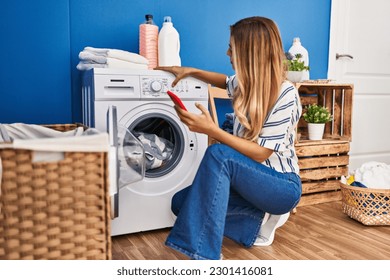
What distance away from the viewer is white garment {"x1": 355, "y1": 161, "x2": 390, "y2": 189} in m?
2.23

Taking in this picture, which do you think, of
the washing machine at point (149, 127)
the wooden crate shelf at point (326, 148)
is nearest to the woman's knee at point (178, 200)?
the washing machine at point (149, 127)

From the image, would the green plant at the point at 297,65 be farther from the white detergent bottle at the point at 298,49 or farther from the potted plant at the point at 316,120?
the potted plant at the point at 316,120

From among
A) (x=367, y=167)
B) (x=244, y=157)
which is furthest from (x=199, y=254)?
(x=367, y=167)

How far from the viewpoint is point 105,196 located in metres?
1.10

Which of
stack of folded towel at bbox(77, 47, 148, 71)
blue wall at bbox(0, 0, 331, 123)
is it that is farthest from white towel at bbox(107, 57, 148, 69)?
blue wall at bbox(0, 0, 331, 123)

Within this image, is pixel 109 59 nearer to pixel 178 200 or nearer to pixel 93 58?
pixel 93 58

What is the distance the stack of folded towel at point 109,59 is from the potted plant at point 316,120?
1247mm

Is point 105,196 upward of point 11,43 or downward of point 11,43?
downward

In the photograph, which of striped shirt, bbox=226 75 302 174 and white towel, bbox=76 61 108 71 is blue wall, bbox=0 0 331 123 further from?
striped shirt, bbox=226 75 302 174

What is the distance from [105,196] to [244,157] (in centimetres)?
61

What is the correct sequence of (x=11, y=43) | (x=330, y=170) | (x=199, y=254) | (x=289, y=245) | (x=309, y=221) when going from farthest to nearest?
(x=330, y=170)
(x=309, y=221)
(x=11, y=43)
(x=289, y=245)
(x=199, y=254)

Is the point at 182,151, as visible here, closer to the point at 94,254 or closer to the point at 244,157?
the point at 244,157

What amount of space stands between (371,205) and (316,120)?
723 mm

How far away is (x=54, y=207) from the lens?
1041 mm
